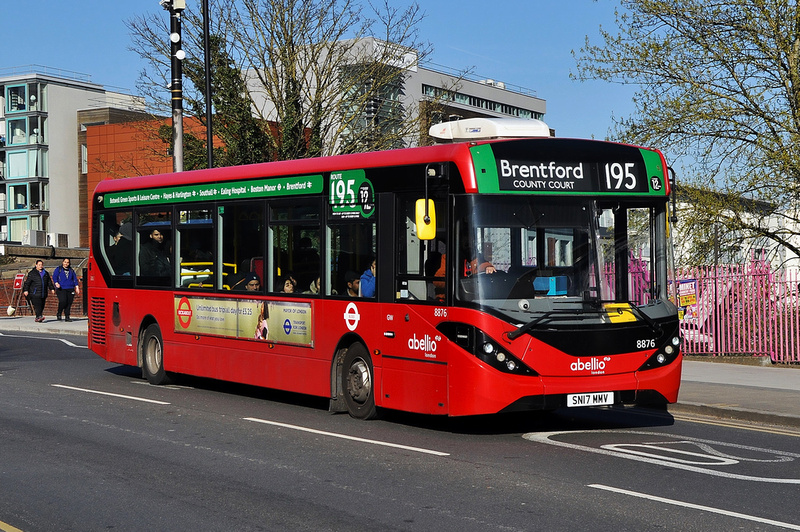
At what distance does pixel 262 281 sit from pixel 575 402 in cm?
478

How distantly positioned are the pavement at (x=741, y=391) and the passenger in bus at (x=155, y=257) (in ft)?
24.2

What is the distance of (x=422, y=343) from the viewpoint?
11039 millimetres

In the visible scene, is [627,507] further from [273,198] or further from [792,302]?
[792,302]

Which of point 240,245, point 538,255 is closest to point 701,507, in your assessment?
point 538,255

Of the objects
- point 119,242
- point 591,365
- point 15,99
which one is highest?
point 15,99

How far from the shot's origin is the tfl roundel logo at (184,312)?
1542 centimetres

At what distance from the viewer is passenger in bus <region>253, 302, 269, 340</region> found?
13.7m

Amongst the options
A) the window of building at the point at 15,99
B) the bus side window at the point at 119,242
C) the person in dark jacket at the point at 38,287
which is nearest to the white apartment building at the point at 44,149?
the window of building at the point at 15,99

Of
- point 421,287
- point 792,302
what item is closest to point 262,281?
point 421,287

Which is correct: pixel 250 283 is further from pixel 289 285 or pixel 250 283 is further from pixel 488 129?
pixel 488 129

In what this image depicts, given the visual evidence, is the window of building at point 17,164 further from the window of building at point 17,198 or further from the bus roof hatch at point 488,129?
the bus roof hatch at point 488,129

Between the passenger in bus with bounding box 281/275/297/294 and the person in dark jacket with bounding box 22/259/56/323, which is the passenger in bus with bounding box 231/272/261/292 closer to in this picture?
the passenger in bus with bounding box 281/275/297/294

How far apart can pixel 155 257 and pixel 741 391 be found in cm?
851

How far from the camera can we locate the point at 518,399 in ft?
34.2
